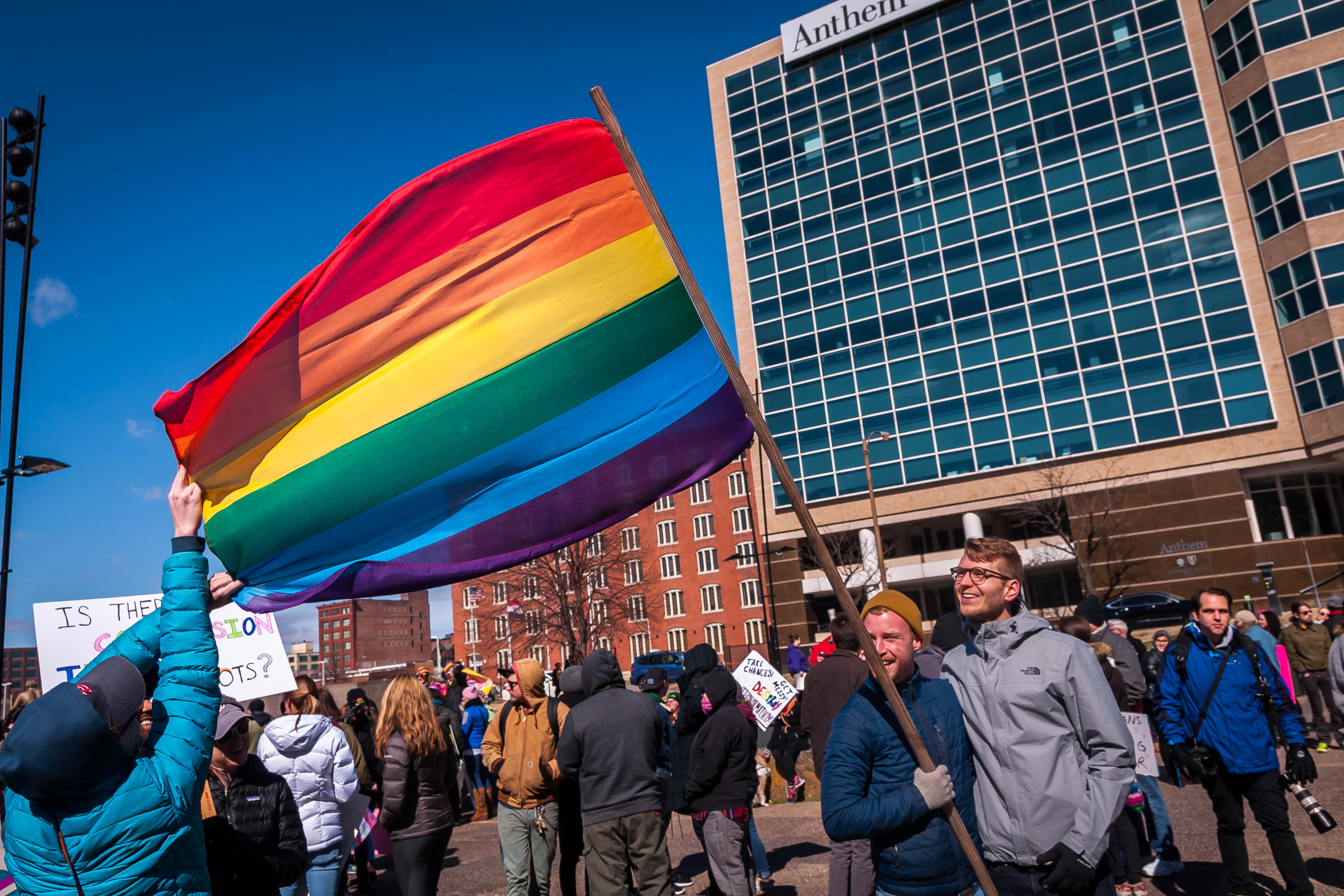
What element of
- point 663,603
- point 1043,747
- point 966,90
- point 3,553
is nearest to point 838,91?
point 966,90

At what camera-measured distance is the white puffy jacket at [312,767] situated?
5.64m

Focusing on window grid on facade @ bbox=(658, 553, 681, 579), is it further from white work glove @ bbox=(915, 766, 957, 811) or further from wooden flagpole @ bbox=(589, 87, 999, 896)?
white work glove @ bbox=(915, 766, 957, 811)

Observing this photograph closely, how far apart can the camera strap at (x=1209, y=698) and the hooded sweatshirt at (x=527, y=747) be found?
421 cm

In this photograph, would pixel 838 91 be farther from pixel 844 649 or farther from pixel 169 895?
pixel 169 895

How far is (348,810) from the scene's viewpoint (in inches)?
241

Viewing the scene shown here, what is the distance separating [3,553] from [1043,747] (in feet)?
36.8

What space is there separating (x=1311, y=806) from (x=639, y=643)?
74.2m

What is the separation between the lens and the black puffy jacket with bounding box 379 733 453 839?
575 centimetres

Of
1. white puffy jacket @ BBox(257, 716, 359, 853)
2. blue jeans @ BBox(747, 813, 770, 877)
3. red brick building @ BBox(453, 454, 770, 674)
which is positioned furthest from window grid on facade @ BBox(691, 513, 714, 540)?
white puffy jacket @ BBox(257, 716, 359, 853)

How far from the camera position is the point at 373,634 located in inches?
6004

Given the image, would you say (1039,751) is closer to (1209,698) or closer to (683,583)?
(1209,698)

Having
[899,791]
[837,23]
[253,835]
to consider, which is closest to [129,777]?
[253,835]

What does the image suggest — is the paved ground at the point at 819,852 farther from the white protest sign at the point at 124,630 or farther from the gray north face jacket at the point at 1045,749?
the gray north face jacket at the point at 1045,749

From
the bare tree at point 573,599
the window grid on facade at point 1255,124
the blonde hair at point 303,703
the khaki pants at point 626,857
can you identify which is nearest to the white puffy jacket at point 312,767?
the blonde hair at point 303,703
